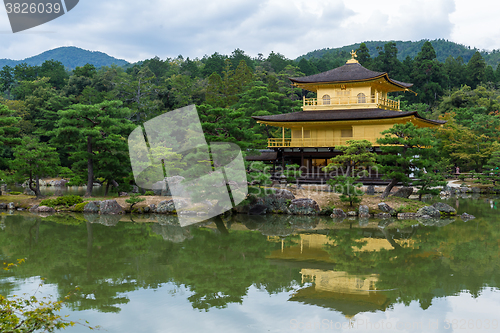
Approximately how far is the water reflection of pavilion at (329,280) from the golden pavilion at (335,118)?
11983 millimetres

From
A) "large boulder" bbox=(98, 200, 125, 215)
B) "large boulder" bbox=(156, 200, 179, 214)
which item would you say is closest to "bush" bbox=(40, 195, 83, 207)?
"large boulder" bbox=(98, 200, 125, 215)

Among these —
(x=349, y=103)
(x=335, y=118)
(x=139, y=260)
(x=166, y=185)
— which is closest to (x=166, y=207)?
(x=166, y=185)

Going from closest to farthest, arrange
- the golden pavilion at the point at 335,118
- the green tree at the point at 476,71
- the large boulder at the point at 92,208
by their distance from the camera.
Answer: the large boulder at the point at 92,208, the golden pavilion at the point at 335,118, the green tree at the point at 476,71

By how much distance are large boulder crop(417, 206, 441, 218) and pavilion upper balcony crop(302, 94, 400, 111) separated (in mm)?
9717

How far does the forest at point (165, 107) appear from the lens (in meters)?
19.7

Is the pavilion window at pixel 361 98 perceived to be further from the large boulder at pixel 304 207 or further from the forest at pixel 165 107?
the large boulder at pixel 304 207

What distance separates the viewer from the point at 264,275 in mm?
9055

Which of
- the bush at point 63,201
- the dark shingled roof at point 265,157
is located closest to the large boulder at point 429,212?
the dark shingled roof at point 265,157

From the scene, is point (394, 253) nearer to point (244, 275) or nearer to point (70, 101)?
point (244, 275)

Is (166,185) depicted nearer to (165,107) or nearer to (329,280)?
(329,280)

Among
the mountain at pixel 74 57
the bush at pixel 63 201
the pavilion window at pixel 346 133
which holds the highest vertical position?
the mountain at pixel 74 57

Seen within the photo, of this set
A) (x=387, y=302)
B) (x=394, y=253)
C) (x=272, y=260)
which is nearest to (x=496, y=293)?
(x=387, y=302)

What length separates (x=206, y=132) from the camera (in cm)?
2002

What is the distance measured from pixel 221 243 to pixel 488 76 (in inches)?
2326
